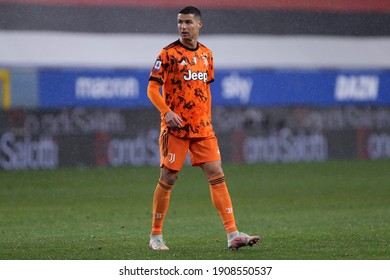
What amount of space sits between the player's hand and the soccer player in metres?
0.19

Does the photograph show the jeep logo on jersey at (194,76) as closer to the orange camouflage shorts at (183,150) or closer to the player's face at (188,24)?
the player's face at (188,24)

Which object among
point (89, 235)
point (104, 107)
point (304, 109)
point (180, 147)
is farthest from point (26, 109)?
point (180, 147)

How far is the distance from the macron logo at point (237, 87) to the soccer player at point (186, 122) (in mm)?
12129

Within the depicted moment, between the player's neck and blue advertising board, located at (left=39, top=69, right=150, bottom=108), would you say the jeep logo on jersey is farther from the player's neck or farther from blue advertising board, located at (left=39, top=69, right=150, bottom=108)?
blue advertising board, located at (left=39, top=69, right=150, bottom=108)

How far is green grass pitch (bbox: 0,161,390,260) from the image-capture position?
809cm

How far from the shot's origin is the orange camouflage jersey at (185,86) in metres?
8.02

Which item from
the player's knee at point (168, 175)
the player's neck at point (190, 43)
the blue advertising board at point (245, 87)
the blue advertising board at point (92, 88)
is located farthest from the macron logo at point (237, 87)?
the player's knee at point (168, 175)

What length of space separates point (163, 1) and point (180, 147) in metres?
11.1

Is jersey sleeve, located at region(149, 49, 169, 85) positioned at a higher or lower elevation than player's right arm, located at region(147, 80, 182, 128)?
higher

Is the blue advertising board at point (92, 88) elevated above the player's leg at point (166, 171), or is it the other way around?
the blue advertising board at point (92, 88)

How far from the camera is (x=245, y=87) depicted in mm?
20516

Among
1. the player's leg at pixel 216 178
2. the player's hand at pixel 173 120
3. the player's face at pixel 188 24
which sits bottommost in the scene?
the player's leg at pixel 216 178

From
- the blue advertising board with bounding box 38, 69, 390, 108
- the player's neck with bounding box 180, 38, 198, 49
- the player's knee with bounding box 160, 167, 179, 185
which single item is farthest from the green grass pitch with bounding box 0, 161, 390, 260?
the player's neck with bounding box 180, 38, 198, 49

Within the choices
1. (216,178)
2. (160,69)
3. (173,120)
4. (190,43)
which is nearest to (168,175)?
(216,178)
